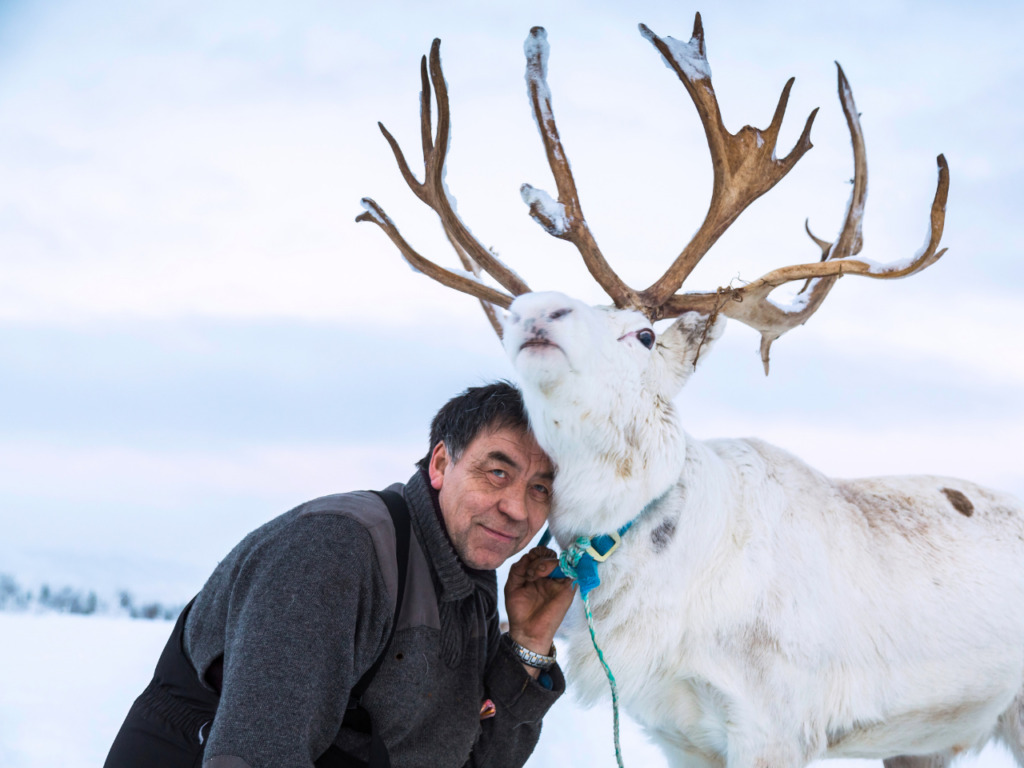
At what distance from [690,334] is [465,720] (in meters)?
1.66

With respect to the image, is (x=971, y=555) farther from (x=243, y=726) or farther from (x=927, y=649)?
(x=243, y=726)

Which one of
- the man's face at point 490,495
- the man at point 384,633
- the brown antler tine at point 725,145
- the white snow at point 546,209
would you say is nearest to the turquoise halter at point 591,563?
the man at point 384,633

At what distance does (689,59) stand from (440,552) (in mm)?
2369

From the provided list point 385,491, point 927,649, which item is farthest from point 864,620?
point 385,491

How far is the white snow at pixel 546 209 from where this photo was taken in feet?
10.5

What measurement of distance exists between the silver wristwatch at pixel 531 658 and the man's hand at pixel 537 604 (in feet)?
0.04

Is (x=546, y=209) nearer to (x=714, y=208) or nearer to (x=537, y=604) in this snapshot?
(x=714, y=208)

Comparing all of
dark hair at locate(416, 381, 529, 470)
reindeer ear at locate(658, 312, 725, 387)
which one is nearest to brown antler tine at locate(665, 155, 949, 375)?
reindeer ear at locate(658, 312, 725, 387)

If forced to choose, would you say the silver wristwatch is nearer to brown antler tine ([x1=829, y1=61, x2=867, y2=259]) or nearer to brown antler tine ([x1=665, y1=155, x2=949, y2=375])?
brown antler tine ([x1=665, y1=155, x2=949, y2=375])

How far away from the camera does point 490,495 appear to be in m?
2.70

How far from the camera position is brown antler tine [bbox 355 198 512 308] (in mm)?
3494

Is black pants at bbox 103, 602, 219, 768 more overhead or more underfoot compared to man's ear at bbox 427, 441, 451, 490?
more underfoot

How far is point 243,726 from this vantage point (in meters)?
2.02

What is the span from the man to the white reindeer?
0.21m
